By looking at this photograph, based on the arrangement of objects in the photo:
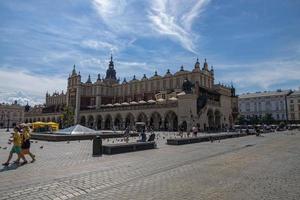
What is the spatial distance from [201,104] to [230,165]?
3856cm

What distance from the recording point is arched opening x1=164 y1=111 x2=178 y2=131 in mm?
53000

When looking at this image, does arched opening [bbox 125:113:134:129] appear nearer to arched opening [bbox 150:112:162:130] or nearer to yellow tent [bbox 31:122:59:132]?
arched opening [bbox 150:112:162:130]

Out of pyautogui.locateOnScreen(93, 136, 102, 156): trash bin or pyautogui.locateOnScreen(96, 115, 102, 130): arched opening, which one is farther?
pyautogui.locateOnScreen(96, 115, 102, 130): arched opening

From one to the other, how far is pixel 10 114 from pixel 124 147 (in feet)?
370

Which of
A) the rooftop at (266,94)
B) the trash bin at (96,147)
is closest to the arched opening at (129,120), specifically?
the trash bin at (96,147)

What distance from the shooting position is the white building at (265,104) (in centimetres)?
10694

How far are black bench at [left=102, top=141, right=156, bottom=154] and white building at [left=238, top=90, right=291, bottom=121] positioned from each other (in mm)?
102361

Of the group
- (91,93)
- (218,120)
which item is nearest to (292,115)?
(218,120)

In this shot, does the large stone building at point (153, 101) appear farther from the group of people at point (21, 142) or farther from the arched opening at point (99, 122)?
the group of people at point (21, 142)

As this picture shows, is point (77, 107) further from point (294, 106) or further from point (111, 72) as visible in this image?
point (294, 106)

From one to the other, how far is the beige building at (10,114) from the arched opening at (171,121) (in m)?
79.8

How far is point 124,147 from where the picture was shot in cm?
1433

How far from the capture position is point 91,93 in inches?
3157

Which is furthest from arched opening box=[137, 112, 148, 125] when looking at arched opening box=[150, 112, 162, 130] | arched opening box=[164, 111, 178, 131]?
arched opening box=[164, 111, 178, 131]
